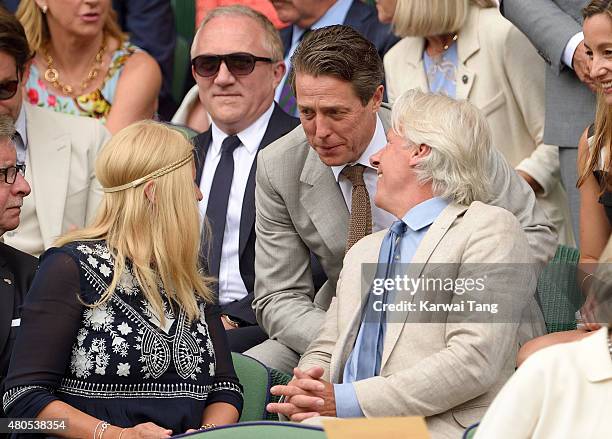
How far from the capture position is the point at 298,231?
4738 millimetres

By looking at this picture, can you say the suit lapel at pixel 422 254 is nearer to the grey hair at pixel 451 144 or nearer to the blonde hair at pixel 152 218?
the grey hair at pixel 451 144

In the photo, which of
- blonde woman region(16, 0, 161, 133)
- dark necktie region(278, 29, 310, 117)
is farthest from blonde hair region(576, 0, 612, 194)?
blonde woman region(16, 0, 161, 133)

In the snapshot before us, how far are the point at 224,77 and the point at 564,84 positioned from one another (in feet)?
4.91

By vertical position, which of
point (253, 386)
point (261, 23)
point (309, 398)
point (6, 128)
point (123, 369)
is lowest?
point (253, 386)

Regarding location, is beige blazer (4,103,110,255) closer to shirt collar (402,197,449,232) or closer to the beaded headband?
the beaded headband

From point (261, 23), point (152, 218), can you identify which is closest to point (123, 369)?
point (152, 218)

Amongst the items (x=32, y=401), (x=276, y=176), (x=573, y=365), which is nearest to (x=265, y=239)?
(x=276, y=176)

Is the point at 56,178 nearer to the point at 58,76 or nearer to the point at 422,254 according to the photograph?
the point at 58,76

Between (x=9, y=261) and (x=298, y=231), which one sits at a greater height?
(x=9, y=261)

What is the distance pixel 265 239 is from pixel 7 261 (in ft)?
3.61

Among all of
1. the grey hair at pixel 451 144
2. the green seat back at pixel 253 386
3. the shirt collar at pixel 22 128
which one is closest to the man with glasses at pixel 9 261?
the green seat back at pixel 253 386

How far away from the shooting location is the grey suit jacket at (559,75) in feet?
16.8

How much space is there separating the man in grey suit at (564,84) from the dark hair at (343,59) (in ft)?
3.20

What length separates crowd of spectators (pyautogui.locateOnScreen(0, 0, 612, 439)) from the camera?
11.8 feet
